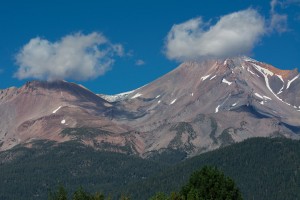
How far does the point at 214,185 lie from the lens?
129m

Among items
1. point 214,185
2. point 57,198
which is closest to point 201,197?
point 214,185

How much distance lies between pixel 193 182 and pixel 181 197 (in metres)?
17.4

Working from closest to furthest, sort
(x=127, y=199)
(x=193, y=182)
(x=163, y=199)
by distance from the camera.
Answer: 1. (x=163, y=199)
2. (x=127, y=199)
3. (x=193, y=182)

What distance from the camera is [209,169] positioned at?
13262 cm

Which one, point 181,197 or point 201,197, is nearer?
point 181,197

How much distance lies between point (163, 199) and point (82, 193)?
20776 mm

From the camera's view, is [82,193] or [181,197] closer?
[181,197]

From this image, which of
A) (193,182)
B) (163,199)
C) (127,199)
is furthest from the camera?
(193,182)

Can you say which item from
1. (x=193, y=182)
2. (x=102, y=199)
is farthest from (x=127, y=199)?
(x=193, y=182)

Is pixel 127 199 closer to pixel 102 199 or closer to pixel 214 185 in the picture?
pixel 102 199

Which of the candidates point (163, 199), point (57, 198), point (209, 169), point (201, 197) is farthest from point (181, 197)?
point (57, 198)

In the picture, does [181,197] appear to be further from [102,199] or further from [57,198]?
[57,198]

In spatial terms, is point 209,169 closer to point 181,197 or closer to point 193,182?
point 193,182

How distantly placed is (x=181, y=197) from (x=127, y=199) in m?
11.4
